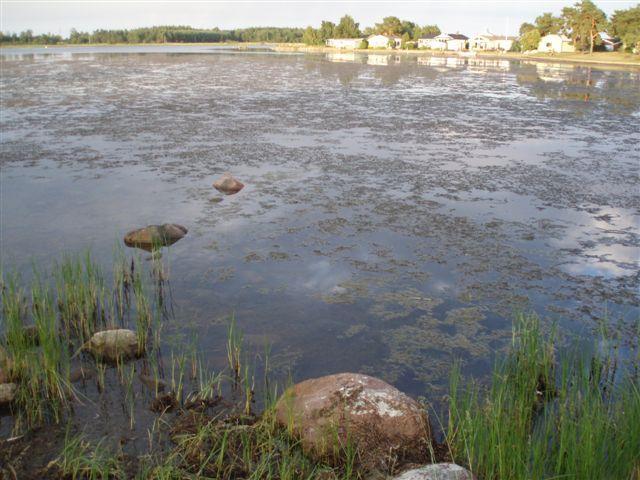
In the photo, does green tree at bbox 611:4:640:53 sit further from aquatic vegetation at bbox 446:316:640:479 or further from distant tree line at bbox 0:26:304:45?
distant tree line at bbox 0:26:304:45

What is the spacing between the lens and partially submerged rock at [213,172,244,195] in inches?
417

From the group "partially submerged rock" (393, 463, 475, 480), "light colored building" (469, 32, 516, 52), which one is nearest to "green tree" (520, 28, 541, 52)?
"light colored building" (469, 32, 516, 52)

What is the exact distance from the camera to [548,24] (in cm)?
8044

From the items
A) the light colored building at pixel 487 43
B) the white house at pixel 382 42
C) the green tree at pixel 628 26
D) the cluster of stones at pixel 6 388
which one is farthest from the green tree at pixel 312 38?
the cluster of stones at pixel 6 388

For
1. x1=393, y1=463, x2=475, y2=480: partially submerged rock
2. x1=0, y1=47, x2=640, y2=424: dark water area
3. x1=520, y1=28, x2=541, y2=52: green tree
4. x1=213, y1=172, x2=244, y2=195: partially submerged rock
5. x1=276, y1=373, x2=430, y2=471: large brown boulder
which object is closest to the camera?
x1=393, y1=463, x2=475, y2=480: partially submerged rock

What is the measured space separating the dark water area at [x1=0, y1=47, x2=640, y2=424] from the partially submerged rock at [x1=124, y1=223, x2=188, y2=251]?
0.26 meters

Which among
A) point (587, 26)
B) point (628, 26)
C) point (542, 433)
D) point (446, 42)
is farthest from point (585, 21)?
point (542, 433)

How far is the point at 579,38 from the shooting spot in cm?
7281

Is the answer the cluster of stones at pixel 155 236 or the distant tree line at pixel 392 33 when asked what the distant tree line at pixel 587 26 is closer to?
the distant tree line at pixel 392 33

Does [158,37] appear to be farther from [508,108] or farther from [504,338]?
[504,338]

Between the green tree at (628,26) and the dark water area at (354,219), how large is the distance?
4662cm

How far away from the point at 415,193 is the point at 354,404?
678 cm

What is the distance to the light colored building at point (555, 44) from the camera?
76.8 meters

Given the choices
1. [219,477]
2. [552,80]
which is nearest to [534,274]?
[219,477]
